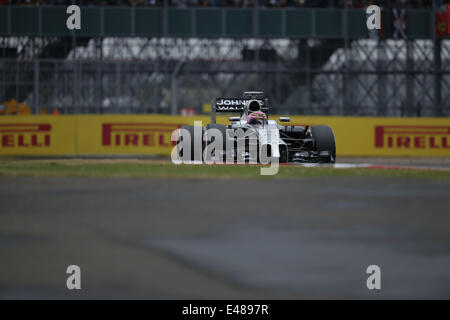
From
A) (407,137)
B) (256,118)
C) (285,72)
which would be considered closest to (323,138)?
(256,118)

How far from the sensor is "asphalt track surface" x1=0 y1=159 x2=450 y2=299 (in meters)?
5.79

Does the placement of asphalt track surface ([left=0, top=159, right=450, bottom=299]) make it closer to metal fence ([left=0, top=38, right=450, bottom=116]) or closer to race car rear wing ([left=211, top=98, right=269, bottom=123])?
race car rear wing ([left=211, top=98, right=269, bottom=123])

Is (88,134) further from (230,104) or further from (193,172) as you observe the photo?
(193,172)

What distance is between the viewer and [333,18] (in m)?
45.4

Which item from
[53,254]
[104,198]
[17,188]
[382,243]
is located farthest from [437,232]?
[17,188]

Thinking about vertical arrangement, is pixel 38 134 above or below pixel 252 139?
above

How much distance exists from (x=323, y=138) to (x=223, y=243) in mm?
10802

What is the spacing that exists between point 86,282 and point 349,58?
4261 cm

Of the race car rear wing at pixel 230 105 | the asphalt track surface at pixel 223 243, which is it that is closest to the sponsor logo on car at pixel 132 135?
the race car rear wing at pixel 230 105

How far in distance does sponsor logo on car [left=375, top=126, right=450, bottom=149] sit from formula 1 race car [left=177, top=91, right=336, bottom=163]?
1021cm

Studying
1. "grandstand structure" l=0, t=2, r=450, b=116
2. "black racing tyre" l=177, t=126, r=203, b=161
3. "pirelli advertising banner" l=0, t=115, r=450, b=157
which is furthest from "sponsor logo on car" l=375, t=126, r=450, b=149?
"grandstand structure" l=0, t=2, r=450, b=116

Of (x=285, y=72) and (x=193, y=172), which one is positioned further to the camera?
(x=285, y=72)

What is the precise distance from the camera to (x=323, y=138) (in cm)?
1784
